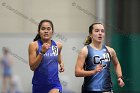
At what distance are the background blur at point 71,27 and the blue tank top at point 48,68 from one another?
15.8 feet

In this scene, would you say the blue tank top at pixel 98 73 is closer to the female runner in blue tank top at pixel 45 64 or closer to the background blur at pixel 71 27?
the female runner in blue tank top at pixel 45 64

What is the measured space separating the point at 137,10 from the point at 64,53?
2.12m

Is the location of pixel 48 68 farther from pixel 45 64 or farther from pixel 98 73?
pixel 98 73

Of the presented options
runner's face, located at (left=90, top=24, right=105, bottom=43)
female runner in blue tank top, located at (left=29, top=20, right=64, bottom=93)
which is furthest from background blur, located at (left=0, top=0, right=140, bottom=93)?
runner's face, located at (left=90, top=24, right=105, bottom=43)

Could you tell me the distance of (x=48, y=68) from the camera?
7.02 m

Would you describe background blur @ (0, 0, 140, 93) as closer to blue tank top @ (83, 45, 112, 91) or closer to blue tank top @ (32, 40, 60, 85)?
blue tank top @ (32, 40, 60, 85)

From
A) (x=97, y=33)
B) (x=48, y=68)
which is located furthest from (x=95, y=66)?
(x=48, y=68)

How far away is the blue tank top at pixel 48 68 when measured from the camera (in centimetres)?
701

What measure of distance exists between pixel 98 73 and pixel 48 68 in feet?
2.50

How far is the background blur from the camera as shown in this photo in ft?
39.4

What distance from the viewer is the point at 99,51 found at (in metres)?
6.77

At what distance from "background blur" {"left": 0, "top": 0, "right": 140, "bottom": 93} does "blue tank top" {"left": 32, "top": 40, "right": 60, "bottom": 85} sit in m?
4.81

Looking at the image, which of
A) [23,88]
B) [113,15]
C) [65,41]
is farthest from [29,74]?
[113,15]

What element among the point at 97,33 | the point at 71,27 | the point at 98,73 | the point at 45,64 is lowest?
the point at 98,73
